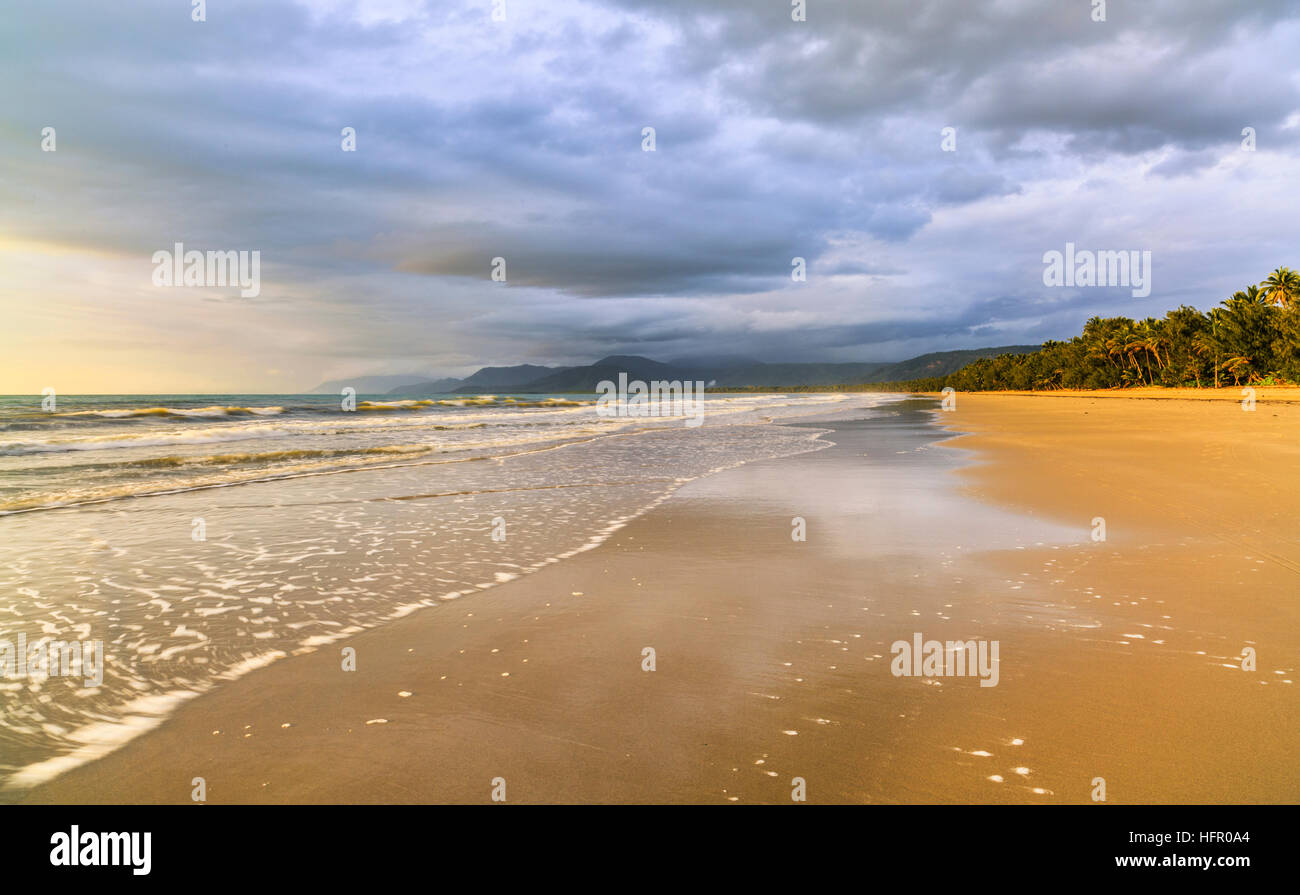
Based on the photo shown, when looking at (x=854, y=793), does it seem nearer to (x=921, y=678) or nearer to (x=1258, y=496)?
(x=921, y=678)

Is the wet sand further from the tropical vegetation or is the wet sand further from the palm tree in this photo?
the palm tree

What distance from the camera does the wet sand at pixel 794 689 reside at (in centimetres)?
329

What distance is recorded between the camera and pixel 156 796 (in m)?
3.29

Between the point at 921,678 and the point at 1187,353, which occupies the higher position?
the point at 1187,353

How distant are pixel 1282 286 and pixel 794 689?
120m

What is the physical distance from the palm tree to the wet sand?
356ft

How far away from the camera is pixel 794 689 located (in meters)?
4.29

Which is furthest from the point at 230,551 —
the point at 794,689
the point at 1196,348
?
the point at 1196,348

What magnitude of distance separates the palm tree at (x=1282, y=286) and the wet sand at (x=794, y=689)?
108 metres

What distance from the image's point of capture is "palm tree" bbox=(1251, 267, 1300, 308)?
84.4 meters

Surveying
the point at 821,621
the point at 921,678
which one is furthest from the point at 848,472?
the point at 921,678

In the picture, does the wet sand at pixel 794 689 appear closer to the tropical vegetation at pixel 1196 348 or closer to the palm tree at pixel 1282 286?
the tropical vegetation at pixel 1196 348

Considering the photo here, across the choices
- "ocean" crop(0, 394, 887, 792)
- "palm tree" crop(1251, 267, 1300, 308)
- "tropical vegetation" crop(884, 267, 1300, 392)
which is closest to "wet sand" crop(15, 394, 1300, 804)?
"ocean" crop(0, 394, 887, 792)
